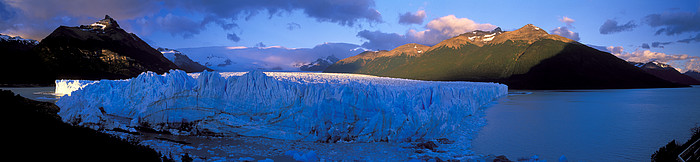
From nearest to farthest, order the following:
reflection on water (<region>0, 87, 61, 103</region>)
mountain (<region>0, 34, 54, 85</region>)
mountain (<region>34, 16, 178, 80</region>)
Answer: reflection on water (<region>0, 87, 61, 103</region>)
mountain (<region>0, 34, 54, 85</region>)
mountain (<region>34, 16, 178, 80</region>)

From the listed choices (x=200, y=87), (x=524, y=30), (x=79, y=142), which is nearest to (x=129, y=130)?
(x=200, y=87)

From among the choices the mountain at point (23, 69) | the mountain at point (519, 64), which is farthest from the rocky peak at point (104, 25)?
the mountain at point (519, 64)

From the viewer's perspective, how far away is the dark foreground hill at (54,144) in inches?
156

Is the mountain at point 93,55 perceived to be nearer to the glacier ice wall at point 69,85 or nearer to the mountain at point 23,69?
the mountain at point 23,69

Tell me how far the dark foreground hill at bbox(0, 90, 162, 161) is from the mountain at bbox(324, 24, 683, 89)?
7712cm

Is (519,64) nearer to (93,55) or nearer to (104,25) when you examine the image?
(93,55)

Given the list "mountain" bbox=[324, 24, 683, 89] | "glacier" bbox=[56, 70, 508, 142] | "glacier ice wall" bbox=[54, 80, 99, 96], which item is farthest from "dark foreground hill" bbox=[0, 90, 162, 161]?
"mountain" bbox=[324, 24, 683, 89]

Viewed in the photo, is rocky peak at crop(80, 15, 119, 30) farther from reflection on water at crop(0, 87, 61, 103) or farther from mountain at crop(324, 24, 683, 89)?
mountain at crop(324, 24, 683, 89)

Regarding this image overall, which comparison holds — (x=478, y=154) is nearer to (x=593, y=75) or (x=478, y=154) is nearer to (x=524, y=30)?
(x=593, y=75)

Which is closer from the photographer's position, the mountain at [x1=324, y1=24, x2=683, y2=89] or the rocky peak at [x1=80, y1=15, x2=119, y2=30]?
the mountain at [x1=324, y1=24, x2=683, y2=89]

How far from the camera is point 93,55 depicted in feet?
223

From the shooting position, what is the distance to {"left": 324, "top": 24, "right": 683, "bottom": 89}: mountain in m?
74.1

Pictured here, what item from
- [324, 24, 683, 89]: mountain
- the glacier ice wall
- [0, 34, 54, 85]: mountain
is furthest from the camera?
[324, 24, 683, 89]: mountain

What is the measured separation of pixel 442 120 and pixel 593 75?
8388cm
